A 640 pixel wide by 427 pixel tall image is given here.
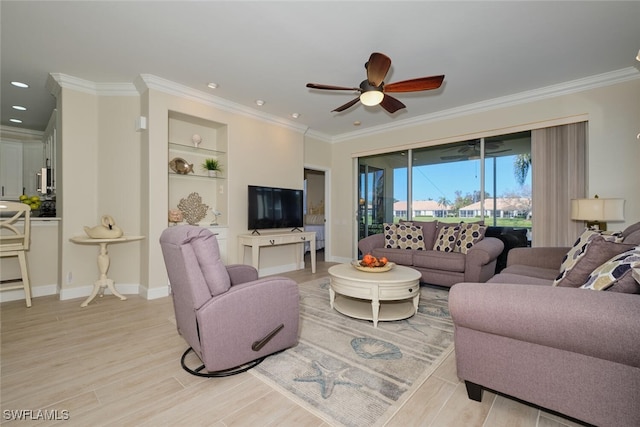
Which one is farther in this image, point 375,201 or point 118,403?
point 375,201

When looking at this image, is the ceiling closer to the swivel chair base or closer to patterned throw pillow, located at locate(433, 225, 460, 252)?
patterned throw pillow, located at locate(433, 225, 460, 252)

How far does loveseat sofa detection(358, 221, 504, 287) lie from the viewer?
3566 mm

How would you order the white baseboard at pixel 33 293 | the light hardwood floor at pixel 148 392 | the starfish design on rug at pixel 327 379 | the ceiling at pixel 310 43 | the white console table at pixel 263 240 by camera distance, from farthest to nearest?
the white console table at pixel 263 240
the white baseboard at pixel 33 293
the ceiling at pixel 310 43
the starfish design on rug at pixel 327 379
the light hardwood floor at pixel 148 392

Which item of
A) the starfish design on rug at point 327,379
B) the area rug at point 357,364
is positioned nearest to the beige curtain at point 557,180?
the area rug at point 357,364

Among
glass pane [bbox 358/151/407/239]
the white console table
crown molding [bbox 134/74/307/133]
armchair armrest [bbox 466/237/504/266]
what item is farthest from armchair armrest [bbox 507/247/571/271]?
crown molding [bbox 134/74/307/133]

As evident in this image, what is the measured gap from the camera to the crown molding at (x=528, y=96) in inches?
134

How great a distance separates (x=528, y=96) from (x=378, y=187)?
280 cm

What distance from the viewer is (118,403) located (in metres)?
1.62

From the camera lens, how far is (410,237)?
14.5ft

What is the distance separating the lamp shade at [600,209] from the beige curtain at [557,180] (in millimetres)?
597

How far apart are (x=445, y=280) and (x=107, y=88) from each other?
17.0 feet

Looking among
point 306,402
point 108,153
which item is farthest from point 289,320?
point 108,153

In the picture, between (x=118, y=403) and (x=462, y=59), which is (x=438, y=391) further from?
(x=462, y=59)

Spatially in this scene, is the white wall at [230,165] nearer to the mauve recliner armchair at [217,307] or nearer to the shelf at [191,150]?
the shelf at [191,150]
